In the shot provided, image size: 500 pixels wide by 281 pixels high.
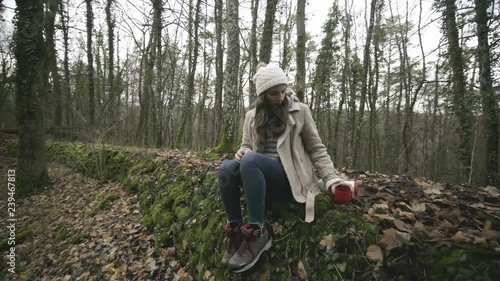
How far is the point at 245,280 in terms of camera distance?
84.6 inches

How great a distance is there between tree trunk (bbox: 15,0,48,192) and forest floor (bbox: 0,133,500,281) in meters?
0.52

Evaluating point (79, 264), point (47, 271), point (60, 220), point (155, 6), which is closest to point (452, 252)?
point (155, 6)

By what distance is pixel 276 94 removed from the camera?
2.21m

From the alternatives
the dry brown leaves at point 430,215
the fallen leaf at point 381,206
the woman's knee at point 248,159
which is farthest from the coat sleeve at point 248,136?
the fallen leaf at point 381,206

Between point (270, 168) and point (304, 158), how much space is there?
0.36 m

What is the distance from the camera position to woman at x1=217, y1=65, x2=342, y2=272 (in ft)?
6.59

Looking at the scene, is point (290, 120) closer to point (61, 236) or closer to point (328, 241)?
point (328, 241)

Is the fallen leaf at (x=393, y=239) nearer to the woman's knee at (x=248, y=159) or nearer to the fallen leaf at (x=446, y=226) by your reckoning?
the fallen leaf at (x=446, y=226)

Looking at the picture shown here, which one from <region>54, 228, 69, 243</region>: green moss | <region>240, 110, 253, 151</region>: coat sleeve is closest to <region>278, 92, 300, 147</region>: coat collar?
<region>240, 110, 253, 151</region>: coat sleeve

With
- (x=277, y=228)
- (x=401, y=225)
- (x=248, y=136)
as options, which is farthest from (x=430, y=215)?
(x=248, y=136)

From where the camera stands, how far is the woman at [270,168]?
6.59ft

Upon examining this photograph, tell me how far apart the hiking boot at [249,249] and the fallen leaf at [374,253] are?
817 millimetres

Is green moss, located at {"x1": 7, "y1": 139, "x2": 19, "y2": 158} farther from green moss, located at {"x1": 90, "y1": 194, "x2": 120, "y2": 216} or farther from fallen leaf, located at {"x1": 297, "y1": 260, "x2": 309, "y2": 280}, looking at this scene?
fallen leaf, located at {"x1": 297, "y1": 260, "x2": 309, "y2": 280}

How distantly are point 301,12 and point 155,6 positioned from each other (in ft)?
18.4
